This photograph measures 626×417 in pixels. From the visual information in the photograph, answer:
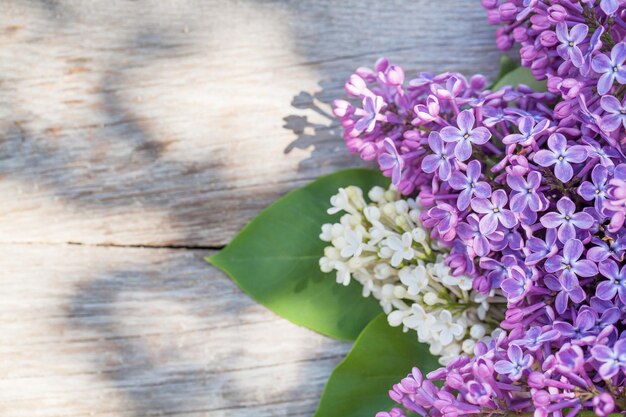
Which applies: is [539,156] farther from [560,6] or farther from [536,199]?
[560,6]

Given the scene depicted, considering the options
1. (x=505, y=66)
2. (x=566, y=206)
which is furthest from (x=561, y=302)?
(x=505, y=66)

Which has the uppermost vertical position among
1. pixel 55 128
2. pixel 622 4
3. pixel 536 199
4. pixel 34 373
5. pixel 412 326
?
pixel 622 4

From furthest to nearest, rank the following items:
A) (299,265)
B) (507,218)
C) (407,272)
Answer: (299,265), (407,272), (507,218)

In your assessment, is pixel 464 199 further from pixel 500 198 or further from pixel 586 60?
pixel 586 60

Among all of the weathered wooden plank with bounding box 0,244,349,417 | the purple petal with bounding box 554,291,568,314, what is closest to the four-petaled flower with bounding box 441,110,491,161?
the purple petal with bounding box 554,291,568,314

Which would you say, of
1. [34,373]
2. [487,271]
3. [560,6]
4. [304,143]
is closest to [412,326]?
[487,271]

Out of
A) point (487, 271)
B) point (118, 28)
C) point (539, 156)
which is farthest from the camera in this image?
point (118, 28)
